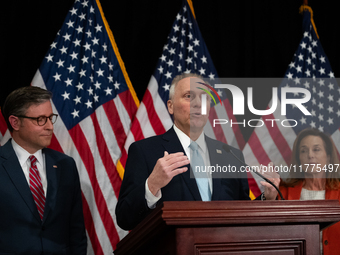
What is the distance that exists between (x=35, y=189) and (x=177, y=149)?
108cm

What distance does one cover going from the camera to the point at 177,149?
7.06 ft

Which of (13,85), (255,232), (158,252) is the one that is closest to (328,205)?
(255,232)

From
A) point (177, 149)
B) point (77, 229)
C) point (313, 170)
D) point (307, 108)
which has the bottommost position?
point (77, 229)

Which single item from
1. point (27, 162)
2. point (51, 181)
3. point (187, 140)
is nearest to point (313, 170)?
point (187, 140)

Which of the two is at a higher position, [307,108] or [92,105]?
[307,108]

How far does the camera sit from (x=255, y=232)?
1382mm

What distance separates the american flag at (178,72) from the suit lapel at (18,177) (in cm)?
109

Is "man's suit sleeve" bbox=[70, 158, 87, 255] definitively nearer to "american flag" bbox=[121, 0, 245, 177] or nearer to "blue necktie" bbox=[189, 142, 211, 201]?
"american flag" bbox=[121, 0, 245, 177]

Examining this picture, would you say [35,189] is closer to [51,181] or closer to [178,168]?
[51,181]

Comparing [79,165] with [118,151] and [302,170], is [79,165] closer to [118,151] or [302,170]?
[118,151]

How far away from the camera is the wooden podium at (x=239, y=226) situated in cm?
130

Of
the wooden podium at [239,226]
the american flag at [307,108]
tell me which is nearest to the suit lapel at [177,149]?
the wooden podium at [239,226]

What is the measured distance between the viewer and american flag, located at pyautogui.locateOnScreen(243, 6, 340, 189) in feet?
12.3

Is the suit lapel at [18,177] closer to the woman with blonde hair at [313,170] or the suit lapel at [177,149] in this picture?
the suit lapel at [177,149]
